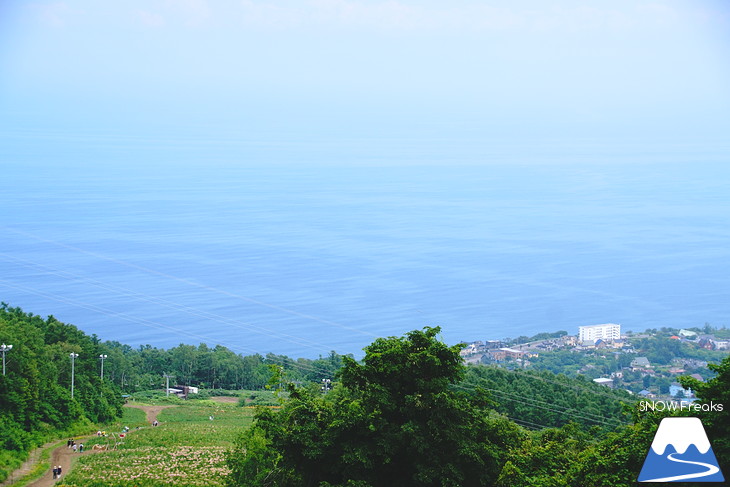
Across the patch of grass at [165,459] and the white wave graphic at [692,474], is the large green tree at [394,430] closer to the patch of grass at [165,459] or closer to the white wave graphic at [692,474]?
the white wave graphic at [692,474]

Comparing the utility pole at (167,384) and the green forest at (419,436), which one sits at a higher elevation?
the utility pole at (167,384)

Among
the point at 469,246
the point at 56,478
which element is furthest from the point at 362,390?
the point at 469,246

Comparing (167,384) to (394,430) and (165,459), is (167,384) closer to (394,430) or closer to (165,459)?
(165,459)

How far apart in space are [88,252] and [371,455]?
61463mm

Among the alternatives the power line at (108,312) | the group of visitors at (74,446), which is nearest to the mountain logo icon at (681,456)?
the group of visitors at (74,446)

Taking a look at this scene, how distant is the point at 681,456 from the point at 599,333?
120ft

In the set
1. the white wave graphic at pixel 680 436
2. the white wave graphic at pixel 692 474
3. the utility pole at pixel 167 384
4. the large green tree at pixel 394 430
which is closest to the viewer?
the white wave graphic at pixel 692 474

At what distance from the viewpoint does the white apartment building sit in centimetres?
4212

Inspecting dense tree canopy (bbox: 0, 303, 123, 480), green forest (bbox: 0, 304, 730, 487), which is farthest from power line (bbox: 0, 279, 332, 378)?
green forest (bbox: 0, 304, 730, 487)

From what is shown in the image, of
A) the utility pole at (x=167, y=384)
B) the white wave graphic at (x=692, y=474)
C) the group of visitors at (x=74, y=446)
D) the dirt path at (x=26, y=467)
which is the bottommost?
the white wave graphic at (x=692, y=474)

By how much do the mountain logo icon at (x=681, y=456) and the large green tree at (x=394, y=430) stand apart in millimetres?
2022

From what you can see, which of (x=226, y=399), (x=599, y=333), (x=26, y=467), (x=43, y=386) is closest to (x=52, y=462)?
(x=26, y=467)

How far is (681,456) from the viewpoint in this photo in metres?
7.74

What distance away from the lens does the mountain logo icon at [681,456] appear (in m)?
7.58
